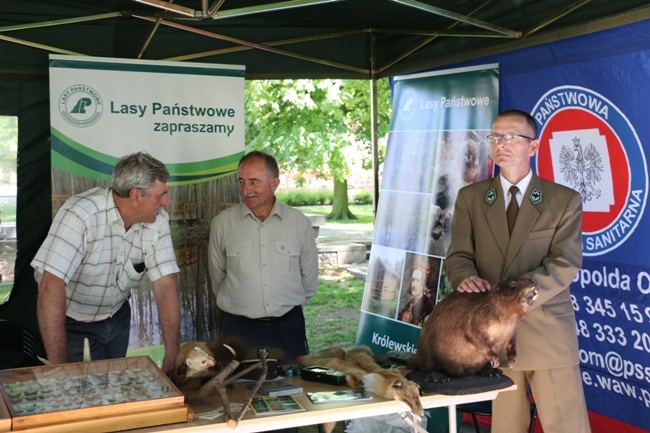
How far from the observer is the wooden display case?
2.04 meters

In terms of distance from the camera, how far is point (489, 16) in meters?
4.32

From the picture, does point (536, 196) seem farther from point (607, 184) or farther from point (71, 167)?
point (71, 167)

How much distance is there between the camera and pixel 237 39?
4809 mm

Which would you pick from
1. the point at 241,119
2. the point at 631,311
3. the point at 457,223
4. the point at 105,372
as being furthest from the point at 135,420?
the point at 241,119

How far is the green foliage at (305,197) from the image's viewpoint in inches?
734

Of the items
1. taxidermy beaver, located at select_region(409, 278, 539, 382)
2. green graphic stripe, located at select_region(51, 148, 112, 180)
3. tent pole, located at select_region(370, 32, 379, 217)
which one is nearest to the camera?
taxidermy beaver, located at select_region(409, 278, 539, 382)

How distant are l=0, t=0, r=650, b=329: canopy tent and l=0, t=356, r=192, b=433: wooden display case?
2.09 m

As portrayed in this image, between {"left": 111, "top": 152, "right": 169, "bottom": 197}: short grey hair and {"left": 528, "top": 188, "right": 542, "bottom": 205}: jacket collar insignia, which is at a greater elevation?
{"left": 111, "top": 152, "right": 169, "bottom": 197}: short grey hair


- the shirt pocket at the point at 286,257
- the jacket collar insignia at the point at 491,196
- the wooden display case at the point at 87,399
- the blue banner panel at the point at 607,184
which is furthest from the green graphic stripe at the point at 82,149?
the blue banner panel at the point at 607,184

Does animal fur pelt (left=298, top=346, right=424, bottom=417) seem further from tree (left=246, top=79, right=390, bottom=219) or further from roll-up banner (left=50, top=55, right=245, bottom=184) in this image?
tree (left=246, top=79, right=390, bottom=219)

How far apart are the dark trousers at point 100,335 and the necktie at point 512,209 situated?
1.85m

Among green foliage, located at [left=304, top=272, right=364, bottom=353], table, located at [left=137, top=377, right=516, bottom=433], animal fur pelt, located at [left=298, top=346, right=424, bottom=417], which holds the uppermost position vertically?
animal fur pelt, located at [left=298, top=346, right=424, bottom=417]

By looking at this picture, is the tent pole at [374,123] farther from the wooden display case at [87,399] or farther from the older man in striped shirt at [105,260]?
the wooden display case at [87,399]

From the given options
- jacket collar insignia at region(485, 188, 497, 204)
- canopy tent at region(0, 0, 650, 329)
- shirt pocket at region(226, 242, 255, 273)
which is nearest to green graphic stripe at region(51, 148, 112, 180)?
canopy tent at region(0, 0, 650, 329)
